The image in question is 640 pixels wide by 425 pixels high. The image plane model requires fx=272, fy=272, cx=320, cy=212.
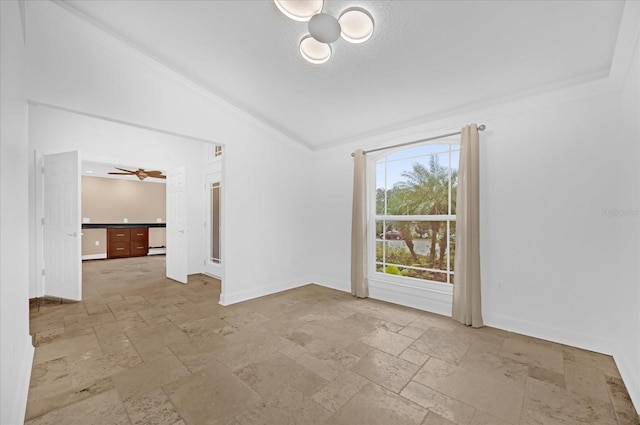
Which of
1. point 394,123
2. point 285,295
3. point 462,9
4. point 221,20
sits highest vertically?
point 221,20

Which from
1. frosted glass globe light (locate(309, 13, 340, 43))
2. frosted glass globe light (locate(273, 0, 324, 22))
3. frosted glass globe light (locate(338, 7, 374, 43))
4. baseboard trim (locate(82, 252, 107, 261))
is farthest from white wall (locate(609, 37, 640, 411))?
baseboard trim (locate(82, 252, 107, 261))

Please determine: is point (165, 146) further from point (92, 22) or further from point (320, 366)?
point (320, 366)

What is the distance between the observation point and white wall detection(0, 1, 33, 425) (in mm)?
1438

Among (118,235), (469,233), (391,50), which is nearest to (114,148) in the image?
(118,235)

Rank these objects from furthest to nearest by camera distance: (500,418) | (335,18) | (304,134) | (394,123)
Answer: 1. (304,134)
2. (394,123)
3. (335,18)
4. (500,418)

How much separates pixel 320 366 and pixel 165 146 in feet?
17.3

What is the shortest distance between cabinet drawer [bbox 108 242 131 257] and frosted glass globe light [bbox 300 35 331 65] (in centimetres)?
825

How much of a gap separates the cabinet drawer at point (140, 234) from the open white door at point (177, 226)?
382cm

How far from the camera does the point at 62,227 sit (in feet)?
13.6

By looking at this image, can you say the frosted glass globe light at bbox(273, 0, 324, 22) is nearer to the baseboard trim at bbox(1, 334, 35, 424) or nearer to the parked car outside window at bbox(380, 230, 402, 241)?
the baseboard trim at bbox(1, 334, 35, 424)

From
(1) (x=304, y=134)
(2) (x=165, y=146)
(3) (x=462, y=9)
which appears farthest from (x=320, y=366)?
(2) (x=165, y=146)

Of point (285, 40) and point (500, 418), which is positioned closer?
point (500, 418)

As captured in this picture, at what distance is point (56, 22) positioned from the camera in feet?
8.34

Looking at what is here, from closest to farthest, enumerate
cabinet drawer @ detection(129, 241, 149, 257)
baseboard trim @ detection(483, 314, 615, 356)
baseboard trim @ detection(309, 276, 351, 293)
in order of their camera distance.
A: baseboard trim @ detection(483, 314, 615, 356) → baseboard trim @ detection(309, 276, 351, 293) → cabinet drawer @ detection(129, 241, 149, 257)
